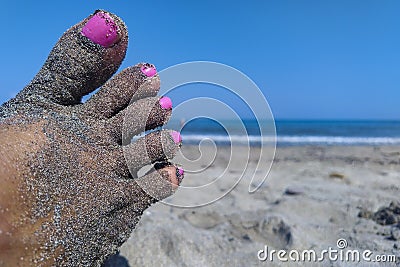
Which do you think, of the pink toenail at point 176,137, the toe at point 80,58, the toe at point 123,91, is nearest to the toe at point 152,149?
the pink toenail at point 176,137

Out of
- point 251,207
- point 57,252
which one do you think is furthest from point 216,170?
point 57,252

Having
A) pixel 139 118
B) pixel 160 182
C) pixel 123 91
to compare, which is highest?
pixel 123 91

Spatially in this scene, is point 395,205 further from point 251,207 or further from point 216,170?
point 216,170

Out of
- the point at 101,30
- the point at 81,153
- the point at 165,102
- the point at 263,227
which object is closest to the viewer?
the point at 81,153

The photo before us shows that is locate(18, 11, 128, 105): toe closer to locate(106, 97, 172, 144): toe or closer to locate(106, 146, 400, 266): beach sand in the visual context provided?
locate(106, 97, 172, 144): toe

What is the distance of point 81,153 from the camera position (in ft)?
3.94

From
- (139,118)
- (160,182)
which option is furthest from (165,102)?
(160,182)

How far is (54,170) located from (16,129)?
16 cm

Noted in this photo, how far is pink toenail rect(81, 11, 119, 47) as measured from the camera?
129cm

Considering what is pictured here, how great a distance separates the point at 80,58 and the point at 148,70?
0.85 feet

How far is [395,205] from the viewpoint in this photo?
6.59 feet

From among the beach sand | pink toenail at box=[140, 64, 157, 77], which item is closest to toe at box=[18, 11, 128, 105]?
pink toenail at box=[140, 64, 157, 77]

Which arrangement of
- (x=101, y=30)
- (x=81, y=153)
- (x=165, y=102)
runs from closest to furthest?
(x=81, y=153), (x=101, y=30), (x=165, y=102)

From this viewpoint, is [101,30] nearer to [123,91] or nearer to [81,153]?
[123,91]
